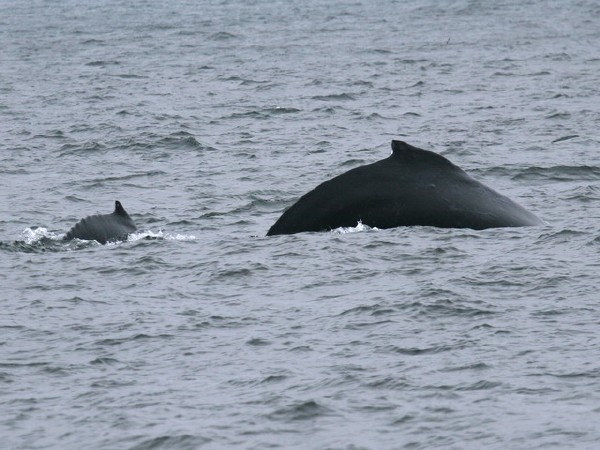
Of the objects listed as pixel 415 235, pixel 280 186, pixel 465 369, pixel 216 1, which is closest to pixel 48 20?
pixel 216 1

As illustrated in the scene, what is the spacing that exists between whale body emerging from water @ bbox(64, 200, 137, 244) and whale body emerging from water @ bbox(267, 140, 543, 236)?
2.93 m

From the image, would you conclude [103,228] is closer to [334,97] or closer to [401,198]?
[401,198]

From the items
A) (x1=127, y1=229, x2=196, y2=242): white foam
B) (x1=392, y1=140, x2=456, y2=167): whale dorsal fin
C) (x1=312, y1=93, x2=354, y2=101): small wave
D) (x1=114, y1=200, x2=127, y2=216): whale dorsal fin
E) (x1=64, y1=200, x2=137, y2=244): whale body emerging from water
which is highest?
(x1=392, y1=140, x2=456, y2=167): whale dorsal fin

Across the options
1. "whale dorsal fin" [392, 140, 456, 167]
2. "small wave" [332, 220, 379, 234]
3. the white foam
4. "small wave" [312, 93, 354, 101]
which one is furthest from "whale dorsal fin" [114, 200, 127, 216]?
"small wave" [312, 93, 354, 101]

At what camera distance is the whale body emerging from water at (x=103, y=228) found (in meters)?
20.7

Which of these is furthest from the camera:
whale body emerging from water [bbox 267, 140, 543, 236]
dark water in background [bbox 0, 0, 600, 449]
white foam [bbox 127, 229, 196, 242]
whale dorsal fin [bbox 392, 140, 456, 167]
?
white foam [bbox 127, 229, 196, 242]

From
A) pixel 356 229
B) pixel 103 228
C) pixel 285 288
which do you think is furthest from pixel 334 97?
pixel 285 288

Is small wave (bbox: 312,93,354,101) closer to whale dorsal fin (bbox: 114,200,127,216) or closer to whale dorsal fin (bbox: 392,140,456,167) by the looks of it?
whale dorsal fin (bbox: 114,200,127,216)

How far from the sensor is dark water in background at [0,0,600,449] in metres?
13.1

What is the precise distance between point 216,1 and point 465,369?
82.4 metres

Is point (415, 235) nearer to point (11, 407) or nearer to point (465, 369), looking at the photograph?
point (465, 369)

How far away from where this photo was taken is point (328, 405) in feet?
43.8

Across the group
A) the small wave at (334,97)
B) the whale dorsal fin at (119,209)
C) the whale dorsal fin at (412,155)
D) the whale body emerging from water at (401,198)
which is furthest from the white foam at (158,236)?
the small wave at (334,97)

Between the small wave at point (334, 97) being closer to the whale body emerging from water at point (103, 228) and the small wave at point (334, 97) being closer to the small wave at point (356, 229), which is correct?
the whale body emerging from water at point (103, 228)
